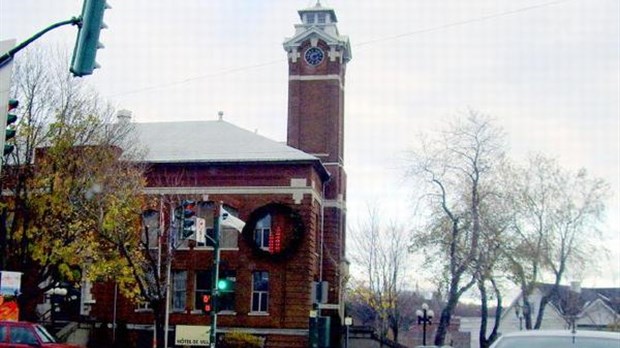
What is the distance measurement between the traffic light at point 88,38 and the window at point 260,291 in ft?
108

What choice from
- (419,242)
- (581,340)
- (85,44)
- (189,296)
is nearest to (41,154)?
(189,296)

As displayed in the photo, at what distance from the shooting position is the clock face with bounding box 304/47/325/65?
49.0m

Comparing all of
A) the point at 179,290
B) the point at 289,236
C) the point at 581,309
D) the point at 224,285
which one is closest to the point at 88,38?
the point at 224,285

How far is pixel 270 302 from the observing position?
4284cm

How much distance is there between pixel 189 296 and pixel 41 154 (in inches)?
557

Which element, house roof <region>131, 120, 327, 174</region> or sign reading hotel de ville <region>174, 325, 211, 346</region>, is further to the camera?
house roof <region>131, 120, 327, 174</region>

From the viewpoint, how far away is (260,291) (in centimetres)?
4334

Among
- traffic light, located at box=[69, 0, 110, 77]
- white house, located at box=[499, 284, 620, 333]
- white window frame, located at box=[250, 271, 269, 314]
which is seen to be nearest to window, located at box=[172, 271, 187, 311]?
white window frame, located at box=[250, 271, 269, 314]

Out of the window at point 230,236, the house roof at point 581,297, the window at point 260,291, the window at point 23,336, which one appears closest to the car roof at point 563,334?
the window at point 23,336

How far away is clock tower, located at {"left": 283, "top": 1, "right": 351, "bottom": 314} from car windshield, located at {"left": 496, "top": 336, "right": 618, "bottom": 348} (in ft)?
129

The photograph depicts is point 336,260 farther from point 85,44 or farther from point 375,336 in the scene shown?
point 85,44

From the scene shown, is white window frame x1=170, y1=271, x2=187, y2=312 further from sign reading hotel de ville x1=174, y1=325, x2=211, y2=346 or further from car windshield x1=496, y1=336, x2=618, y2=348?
car windshield x1=496, y1=336, x2=618, y2=348

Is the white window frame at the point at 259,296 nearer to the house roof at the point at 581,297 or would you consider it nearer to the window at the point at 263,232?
the window at the point at 263,232

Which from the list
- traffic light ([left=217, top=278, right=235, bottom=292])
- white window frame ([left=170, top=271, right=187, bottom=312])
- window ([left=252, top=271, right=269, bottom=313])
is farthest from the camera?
white window frame ([left=170, top=271, right=187, bottom=312])
